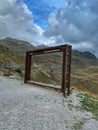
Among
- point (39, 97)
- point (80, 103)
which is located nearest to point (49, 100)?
point (39, 97)

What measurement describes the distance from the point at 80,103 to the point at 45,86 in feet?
13.3

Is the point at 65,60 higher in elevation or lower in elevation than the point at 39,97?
higher

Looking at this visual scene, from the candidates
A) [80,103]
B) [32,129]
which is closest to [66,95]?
[80,103]

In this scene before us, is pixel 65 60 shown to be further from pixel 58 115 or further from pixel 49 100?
pixel 58 115

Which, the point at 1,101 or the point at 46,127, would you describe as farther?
the point at 1,101

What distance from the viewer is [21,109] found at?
10.5 m

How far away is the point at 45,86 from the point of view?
16.8 m

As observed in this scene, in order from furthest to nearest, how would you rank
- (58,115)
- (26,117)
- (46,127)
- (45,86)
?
(45,86) < (58,115) < (26,117) < (46,127)

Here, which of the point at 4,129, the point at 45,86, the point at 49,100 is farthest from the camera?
the point at 45,86

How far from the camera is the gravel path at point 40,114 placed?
872 centimetres

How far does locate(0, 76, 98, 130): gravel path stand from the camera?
8.72m

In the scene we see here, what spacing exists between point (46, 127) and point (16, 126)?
43.1 inches

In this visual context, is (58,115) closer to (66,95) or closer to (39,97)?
(39,97)

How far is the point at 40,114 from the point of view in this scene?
10.1 m
